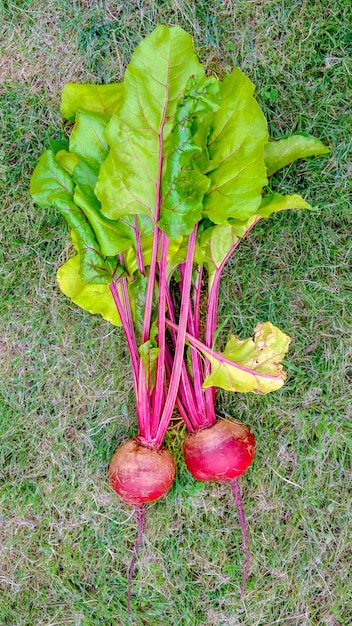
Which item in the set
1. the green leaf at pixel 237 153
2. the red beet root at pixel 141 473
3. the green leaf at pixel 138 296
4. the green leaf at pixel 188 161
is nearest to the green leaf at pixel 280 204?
the green leaf at pixel 237 153

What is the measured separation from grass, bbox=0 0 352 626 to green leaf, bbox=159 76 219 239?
2.05 feet

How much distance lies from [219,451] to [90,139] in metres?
1.41

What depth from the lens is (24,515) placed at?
276 cm

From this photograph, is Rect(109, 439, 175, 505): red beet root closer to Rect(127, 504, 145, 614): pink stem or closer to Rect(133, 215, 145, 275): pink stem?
Rect(127, 504, 145, 614): pink stem

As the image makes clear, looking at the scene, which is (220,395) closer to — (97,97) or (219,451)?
(219,451)

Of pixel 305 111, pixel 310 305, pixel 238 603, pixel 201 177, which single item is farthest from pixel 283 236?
pixel 238 603

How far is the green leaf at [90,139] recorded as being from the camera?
227 centimetres

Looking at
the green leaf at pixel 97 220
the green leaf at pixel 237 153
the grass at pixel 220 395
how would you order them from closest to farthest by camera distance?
1. the green leaf at pixel 237 153
2. the green leaf at pixel 97 220
3. the grass at pixel 220 395

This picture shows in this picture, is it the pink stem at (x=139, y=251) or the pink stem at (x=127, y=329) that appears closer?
the pink stem at (x=139, y=251)

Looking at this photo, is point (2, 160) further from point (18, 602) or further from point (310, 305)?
point (18, 602)

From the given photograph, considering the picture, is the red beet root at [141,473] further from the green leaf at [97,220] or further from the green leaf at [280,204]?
the green leaf at [280,204]

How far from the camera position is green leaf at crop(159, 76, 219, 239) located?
1930 mm

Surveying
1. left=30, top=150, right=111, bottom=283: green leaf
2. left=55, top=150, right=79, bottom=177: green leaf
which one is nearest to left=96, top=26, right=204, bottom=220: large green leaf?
left=30, top=150, right=111, bottom=283: green leaf

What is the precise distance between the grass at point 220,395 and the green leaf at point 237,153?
A: 0.53 m
